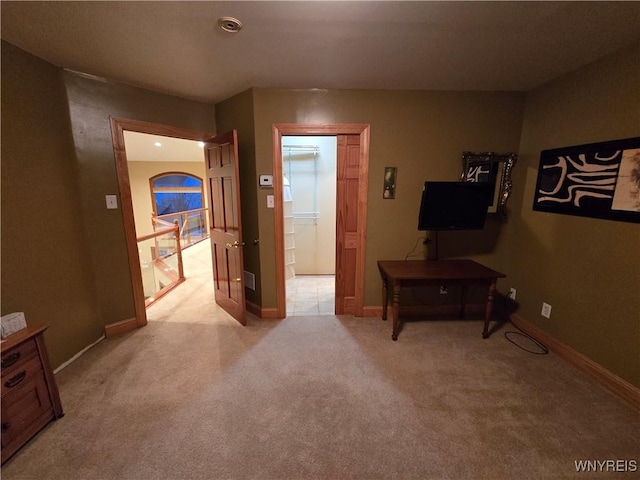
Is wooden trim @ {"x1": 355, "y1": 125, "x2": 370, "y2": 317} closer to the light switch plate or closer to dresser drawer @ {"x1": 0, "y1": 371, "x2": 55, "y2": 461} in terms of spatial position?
the light switch plate

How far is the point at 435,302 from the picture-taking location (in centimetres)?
286

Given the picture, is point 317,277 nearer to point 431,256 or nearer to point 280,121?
point 431,256

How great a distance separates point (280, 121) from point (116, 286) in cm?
225

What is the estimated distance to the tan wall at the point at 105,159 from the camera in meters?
2.12

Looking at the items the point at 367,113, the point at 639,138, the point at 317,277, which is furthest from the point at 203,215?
the point at 639,138

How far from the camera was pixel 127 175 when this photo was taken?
2.41m

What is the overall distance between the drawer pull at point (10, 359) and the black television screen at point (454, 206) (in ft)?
9.35

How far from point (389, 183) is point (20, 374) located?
115 inches

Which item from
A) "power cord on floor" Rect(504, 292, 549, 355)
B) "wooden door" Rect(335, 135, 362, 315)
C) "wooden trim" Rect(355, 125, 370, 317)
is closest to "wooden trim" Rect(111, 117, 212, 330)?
"wooden door" Rect(335, 135, 362, 315)

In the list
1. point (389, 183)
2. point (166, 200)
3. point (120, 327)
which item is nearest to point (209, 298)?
point (120, 327)

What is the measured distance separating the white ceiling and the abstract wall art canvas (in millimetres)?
652

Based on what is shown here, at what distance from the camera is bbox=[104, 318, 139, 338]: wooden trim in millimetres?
2445

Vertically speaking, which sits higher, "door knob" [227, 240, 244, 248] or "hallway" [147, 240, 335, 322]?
"door knob" [227, 240, 244, 248]

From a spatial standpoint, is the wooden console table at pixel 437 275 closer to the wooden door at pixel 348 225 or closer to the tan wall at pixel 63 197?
the wooden door at pixel 348 225
